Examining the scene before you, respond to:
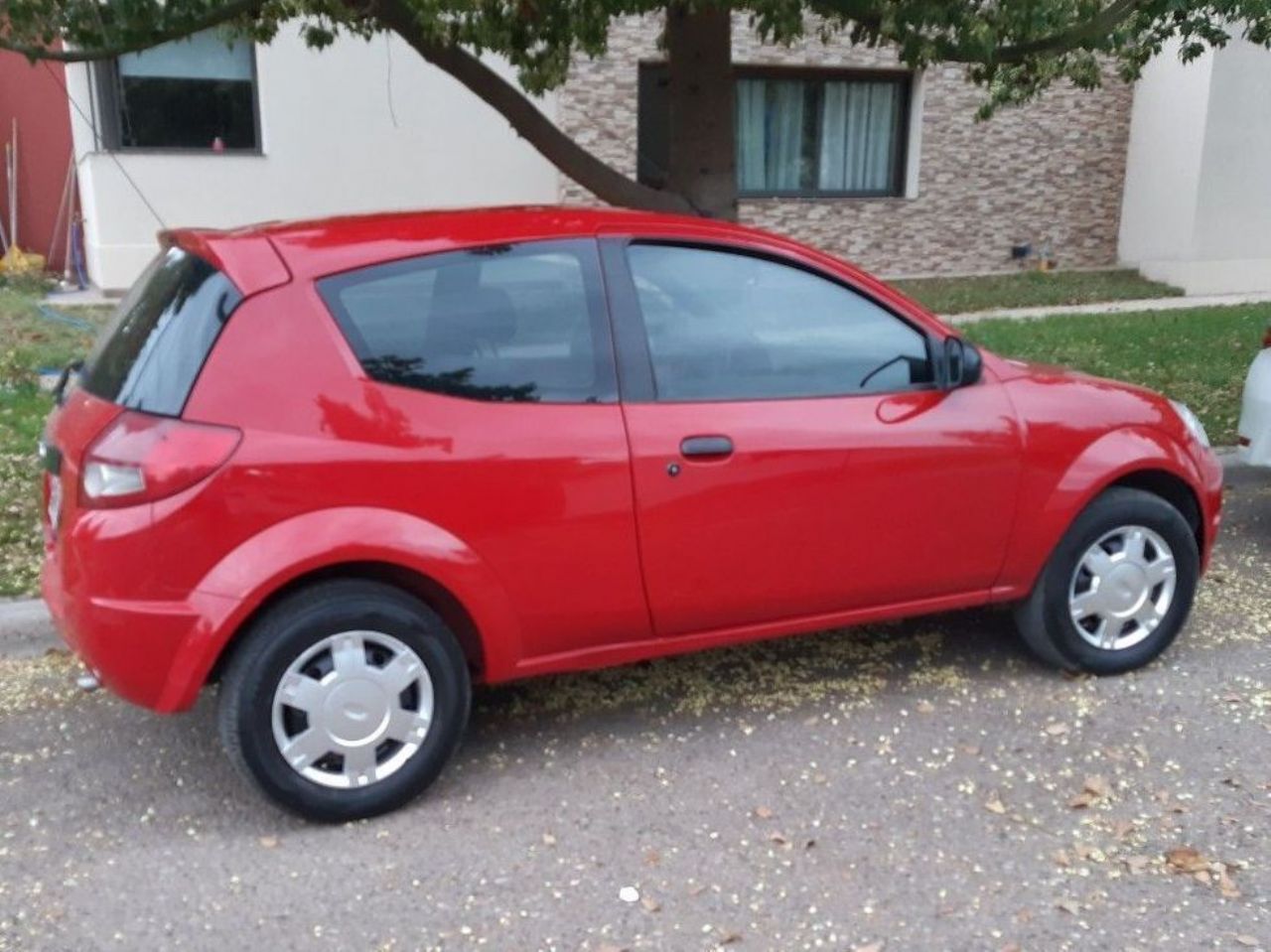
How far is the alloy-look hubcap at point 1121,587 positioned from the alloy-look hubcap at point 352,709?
7.71ft

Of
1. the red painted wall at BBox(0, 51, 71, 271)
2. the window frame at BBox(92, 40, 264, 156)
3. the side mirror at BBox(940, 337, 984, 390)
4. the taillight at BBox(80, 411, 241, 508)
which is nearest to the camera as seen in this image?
the taillight at BBox(80, 411, 241, 508)

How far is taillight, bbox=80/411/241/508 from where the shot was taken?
327 cm

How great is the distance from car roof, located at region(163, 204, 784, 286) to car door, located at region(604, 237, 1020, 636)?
0.33 feet

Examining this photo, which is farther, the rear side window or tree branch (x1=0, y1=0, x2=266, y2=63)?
tree branch (x1=0, y1=0, x2=266, y2=63)

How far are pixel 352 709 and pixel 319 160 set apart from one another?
1017 centimetres

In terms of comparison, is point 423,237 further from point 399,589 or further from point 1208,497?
point 1208,497

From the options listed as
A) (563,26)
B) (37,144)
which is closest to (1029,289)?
(563,26)

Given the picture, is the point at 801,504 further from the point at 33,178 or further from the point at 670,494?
the point at 33,178

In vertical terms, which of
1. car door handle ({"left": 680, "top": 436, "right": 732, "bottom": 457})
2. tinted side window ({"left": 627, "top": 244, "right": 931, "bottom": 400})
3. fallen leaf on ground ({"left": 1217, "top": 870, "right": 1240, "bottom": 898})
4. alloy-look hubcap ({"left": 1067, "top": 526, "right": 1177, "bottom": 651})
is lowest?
fallen leaf on ground ({"left": 1217, "top": 870, "right": 1240, "bottom": 898})

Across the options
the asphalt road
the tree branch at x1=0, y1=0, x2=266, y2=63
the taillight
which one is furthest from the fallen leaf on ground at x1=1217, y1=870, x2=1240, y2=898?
the tree branch at x1=0, y1=0, x2=266, y2=63

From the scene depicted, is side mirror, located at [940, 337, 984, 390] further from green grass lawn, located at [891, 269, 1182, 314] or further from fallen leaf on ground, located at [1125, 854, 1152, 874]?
green grass lawn, located at [891, 269, 1182, 314]

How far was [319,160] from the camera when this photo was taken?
41.3 ft

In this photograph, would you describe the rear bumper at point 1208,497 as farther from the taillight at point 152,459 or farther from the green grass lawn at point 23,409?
the green grass lawn at point 23,409

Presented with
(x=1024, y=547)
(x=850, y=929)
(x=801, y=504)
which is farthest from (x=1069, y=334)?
(x=850, y=929)
